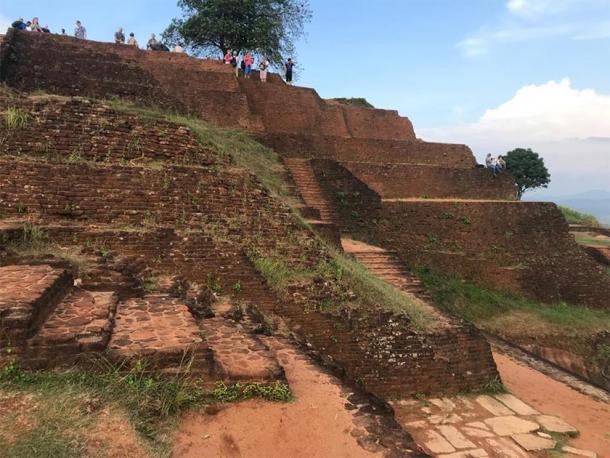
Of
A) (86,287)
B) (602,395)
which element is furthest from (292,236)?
(602,395)

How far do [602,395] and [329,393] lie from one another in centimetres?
546

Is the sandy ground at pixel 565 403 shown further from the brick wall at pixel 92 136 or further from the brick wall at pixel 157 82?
the brick wall at pixel 157 82

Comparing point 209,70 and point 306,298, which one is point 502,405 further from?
point 209,70

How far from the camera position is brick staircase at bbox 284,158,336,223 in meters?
10.1

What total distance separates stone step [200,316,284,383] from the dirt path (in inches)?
8.0

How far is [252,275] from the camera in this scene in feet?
19.7

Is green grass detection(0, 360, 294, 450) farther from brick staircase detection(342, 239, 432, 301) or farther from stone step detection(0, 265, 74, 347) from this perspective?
brick staircase detection(342, 239, 432, 301)

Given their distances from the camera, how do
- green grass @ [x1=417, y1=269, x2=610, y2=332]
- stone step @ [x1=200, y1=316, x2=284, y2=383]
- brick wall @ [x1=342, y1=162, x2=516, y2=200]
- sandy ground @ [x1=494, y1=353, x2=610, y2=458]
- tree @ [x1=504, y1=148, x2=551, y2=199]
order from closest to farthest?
stone step @ [x1=200, y1=316, x2=284, y2=383] < sandy ground @ [x1=494, y1=353, x2=610, y2=458] < green grass @ [x1=417, y1=269, x2=610, y2=332] < brick wall @ [x1=342, y1=162, x2=516, y2=200] < tree @ [x1=504, y1=148, x2=551, y2=199]

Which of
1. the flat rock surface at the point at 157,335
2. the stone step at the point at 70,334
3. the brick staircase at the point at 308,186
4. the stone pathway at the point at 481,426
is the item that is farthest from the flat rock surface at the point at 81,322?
the brick staircase at the point at 308,186

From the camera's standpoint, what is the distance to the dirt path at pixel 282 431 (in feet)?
9.85

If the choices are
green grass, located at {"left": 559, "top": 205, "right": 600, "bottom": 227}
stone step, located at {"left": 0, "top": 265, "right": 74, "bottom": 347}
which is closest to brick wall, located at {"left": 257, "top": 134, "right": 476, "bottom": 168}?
stone step, located at {"left": 0, "top": 265, "right": 74, "bottom": 347}

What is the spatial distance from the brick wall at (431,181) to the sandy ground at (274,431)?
32.0 ft

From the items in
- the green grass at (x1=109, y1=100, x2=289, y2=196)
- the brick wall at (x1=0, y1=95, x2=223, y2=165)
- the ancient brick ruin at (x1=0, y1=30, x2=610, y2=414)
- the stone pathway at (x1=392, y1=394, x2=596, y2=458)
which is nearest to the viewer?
the ancient brick ruin at (x1=0, y1=30, x2=610, y2=414)

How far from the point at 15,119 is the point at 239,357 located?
4.46 m
